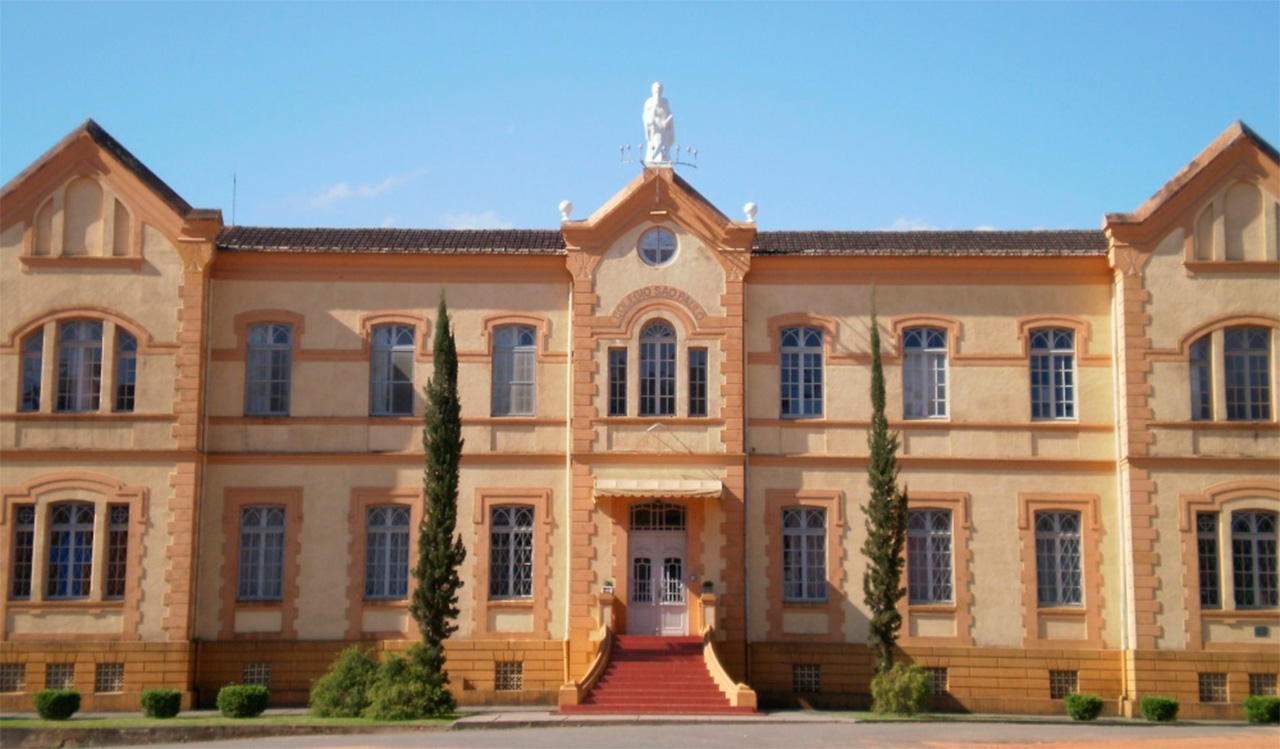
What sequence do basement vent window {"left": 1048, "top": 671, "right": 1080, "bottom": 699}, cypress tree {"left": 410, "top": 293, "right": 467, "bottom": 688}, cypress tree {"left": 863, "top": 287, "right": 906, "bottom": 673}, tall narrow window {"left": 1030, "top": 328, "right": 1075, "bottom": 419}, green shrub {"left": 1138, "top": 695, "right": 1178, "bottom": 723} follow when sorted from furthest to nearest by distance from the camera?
tall narrow window {"left": 1030, "top": 328, "right": 1075, "bottom": 419} → basement vent window {"left": 1048, "top": 671, "right": 1080, "bottom": 699} → cypress tree {"left": 863, "top": 287, "right": 906, "bottom": 673} → green shrub {"left": 1138, "top": 695, "right": 1178, "bottom": 723} → cypress tree {"left": 410, "top": 293, "right": 467, "bottom": 688}

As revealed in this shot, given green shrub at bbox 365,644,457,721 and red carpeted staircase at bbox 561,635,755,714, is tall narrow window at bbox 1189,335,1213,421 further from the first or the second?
green shrub at bbox 365,644,457,721

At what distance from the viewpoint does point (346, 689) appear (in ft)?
98.1

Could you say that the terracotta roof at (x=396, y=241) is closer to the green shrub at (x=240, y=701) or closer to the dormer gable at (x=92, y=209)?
the dormer gable at (x=92, y=209)

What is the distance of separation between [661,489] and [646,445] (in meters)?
1.37

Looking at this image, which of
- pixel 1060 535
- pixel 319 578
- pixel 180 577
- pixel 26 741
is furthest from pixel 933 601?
pixel 26 741

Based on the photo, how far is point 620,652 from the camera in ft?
108

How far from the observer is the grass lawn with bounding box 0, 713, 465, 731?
2780 centimetres

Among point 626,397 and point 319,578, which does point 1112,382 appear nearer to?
point 626,397

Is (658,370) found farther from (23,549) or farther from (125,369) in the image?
(23,549)

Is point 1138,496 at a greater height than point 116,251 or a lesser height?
lesser

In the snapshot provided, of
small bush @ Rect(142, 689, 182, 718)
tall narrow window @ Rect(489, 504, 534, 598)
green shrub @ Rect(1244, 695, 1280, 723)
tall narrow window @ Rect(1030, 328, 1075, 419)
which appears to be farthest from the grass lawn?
green shrub @ Rect(1244, 695, 1280, 723)

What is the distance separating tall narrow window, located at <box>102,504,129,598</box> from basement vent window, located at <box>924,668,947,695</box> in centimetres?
1721

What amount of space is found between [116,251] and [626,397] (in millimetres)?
11602

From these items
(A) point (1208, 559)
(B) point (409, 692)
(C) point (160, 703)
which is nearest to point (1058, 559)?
(A) point (1208, 559)
